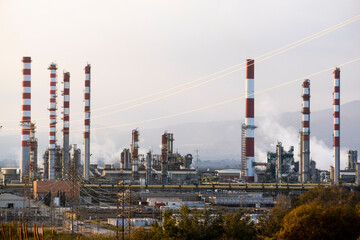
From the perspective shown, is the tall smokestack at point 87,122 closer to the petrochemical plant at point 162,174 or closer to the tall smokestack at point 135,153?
the petrochemical plant at point 162,174

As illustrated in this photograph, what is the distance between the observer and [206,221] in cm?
2445

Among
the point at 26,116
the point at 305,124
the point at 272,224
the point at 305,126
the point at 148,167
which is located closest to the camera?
the point at 272,224

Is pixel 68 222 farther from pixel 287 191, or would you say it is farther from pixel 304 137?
pixel 304 137

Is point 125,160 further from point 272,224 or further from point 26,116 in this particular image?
point 272,224

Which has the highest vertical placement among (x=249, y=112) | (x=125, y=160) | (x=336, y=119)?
(x=249, y=112)

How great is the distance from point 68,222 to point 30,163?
53.6ft

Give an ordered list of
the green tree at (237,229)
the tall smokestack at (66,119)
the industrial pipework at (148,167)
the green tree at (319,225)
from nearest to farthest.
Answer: the green tree at (319,225)
the green tree at (237,229)
the industrial pipework at (148,167)
the tall smokestack at (66,119)

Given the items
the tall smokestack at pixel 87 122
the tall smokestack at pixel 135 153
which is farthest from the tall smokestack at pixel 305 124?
the tall smokestack at pixel 87 122

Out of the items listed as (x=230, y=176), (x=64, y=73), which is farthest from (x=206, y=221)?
(x=230, y=176)

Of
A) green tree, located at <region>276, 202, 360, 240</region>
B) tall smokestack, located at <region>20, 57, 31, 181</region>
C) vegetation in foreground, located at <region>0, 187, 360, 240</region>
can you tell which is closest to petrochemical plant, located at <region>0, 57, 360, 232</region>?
tall smokestack, located at <region>20, 57, 31, 181</region>

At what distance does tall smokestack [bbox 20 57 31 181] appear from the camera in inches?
1981

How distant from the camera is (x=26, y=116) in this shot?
50.4 meters

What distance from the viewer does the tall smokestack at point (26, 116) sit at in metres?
50.3

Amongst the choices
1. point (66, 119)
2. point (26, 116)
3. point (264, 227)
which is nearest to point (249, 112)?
point (66, 119)
